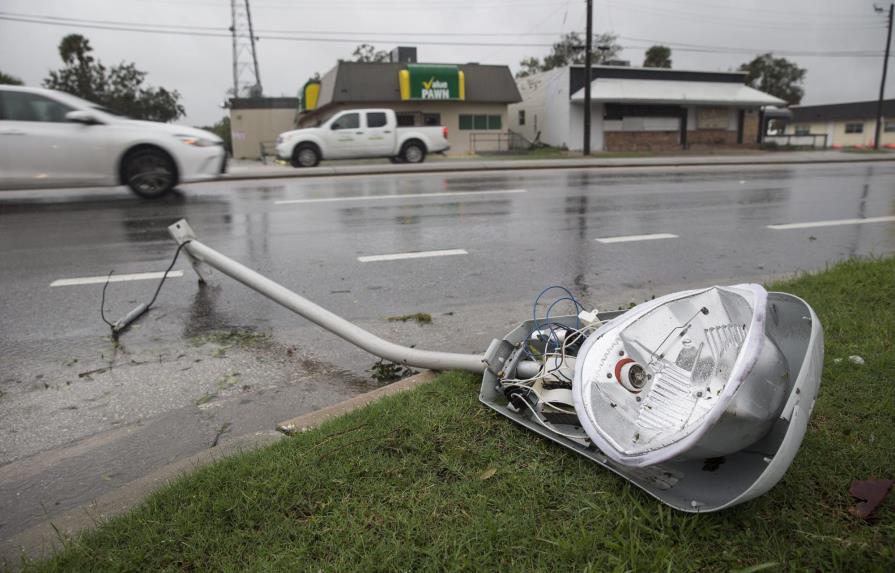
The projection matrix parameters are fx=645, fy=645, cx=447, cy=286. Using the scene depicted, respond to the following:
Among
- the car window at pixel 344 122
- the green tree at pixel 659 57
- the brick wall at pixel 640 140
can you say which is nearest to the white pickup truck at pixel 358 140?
the car window at pixel 344 122

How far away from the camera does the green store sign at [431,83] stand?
3403 centimetres

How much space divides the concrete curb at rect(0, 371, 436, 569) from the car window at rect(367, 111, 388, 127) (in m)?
19.6

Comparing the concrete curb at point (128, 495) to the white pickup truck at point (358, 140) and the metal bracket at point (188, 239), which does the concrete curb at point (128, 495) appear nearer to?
the metal bracket at point (188, 239)

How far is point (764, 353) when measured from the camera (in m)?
2.03

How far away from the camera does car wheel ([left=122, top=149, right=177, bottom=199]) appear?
423 inches

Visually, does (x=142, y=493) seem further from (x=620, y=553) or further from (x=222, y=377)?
(x=620, y=553)

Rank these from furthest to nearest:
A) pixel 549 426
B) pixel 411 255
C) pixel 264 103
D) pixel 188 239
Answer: pixel 264 103
pixel 411 255
pixel 188 239
pixel 549 426

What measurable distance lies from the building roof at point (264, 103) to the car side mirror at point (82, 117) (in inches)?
1184

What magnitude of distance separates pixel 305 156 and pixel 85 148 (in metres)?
11.3

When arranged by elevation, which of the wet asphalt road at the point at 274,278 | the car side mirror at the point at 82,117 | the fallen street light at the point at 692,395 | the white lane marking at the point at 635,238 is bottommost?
the white lane marking at the point at 635,238

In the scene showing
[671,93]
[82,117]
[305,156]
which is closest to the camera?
[82,117]

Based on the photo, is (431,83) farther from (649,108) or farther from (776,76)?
(776,76)

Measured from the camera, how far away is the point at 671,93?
35.9 metres

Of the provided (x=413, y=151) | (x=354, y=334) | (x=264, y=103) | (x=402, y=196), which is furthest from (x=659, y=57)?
(x=354, y=334)
